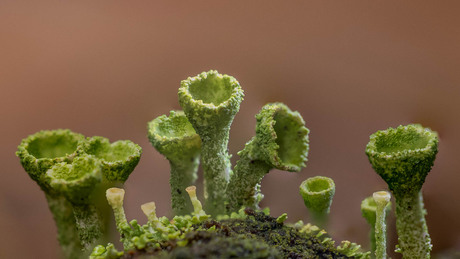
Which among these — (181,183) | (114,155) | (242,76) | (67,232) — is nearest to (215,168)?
(181,183)

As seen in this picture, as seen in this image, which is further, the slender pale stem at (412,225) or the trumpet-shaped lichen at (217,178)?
the slender pale stem at (412,225)

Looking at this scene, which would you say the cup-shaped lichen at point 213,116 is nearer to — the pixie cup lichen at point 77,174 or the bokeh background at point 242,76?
the pixie cup lichen at point 77,174

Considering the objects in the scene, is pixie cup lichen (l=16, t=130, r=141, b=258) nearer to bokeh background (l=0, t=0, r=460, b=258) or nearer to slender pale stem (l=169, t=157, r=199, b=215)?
slender pale stem (l=169, t=157, r=199, b=215)

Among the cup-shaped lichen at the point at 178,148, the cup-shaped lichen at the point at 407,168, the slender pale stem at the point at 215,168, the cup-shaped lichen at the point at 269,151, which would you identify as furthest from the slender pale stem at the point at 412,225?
the cup-shaped lichen at the point at 178,148

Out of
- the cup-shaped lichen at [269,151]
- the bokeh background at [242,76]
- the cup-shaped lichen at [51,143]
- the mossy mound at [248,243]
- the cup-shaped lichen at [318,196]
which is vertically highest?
the bokeh background at [242,76]

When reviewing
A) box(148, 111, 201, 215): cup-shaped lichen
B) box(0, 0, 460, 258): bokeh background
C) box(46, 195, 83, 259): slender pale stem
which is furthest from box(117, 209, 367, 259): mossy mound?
box(0, 0, 460, 258): bokeh background

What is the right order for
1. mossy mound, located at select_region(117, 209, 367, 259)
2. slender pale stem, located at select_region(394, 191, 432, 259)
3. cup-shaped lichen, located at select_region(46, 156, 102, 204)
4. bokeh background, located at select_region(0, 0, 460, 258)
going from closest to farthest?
mossy mound, located at select_region(117, 209, 367, 259) < cup-shaped lichen, located at select_region(46, 156, 102, 204) < slender pale stem, located at select_region(394, 191, 432, 259) < bokeh background, located at select_region(0, 0, 460, 258)

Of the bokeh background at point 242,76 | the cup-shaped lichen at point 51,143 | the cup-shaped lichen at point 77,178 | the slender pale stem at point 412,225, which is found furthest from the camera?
the bokeh background at point 242,76

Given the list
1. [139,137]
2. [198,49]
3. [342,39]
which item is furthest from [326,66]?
[139,137]
